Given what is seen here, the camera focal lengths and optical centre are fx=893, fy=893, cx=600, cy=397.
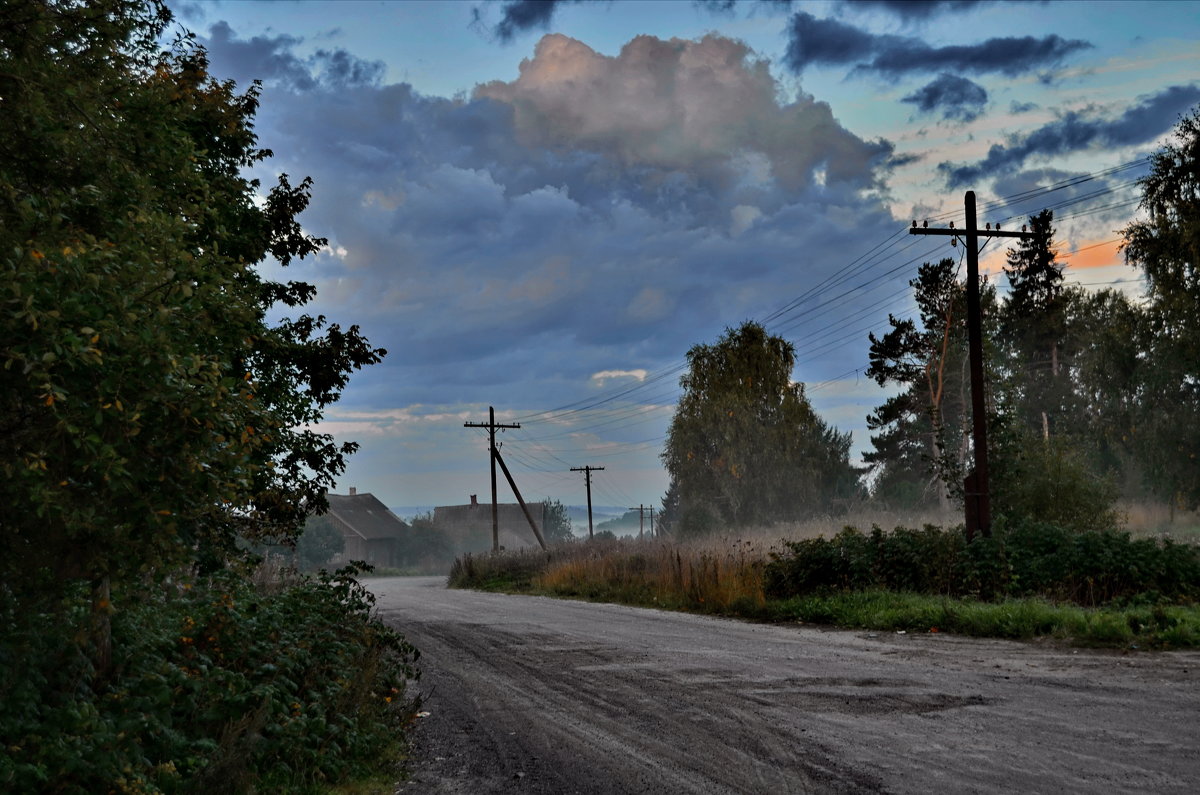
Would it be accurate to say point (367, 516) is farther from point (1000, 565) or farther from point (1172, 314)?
point (1000, 565)

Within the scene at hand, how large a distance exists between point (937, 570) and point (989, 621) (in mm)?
4075

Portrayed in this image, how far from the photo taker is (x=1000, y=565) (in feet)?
54.2

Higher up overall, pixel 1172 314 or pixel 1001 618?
pixel 1172 314

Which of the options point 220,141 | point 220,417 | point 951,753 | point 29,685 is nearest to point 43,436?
point 220,417

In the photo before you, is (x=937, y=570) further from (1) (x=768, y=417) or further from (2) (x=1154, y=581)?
(1) (x=768, y=417)

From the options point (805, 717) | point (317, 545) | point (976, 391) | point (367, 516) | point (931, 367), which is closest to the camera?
point (805, 717)

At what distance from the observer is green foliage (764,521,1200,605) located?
15328mm

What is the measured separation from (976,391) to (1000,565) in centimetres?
399

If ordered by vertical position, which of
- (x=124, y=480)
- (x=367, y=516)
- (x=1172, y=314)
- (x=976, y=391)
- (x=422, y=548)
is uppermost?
(x=1172, y=314)

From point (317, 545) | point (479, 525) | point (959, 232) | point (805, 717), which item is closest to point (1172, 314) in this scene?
point (959, 232)

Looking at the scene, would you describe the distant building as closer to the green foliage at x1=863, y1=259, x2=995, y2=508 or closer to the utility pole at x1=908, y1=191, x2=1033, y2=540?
the green foliage at x1=863, y1=259, x2=995, y2=508

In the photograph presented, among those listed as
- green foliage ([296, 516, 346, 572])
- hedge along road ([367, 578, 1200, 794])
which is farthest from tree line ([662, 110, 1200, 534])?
green foliage ([296, 516, 346, 572])

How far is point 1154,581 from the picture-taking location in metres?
15.2

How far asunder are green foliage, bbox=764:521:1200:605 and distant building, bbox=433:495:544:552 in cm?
9340
